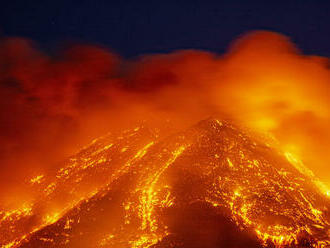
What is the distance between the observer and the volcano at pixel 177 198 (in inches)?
782

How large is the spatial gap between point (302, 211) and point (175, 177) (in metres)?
5.96

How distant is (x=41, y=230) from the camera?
833 inches

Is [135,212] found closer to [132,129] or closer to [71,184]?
[71,184]

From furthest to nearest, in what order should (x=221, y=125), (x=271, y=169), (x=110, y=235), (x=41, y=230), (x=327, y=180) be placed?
1. (x=327, y=180)
2. (x=221, y=125)
3. (x=271, y=169)
4. (x=41, y=230)
5. (x=110, y=235)

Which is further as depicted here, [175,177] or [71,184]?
[71,184]

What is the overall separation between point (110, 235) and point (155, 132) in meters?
10.2

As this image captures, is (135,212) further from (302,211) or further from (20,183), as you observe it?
(20,183)

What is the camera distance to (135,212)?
21391 mm

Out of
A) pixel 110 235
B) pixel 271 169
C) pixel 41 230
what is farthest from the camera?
pixel 271 169

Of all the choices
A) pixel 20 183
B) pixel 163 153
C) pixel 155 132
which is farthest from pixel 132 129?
pixel 20 183

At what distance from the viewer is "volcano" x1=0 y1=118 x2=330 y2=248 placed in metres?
19.9

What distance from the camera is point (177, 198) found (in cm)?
2197

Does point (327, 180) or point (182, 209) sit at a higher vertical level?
point (182, 209)

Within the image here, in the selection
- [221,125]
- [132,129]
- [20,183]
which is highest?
[221,125]
